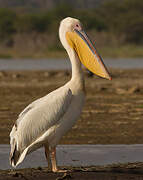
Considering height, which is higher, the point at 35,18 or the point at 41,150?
the point at 41,150

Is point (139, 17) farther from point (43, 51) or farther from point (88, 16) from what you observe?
point (43, 51)

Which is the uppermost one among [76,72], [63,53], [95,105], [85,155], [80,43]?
[80,43]

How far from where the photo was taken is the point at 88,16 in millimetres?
57156

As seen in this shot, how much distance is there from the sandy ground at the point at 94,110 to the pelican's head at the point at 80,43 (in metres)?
0.97

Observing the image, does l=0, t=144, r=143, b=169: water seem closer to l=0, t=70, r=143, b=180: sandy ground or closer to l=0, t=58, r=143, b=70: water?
l=0, t=70, r=143, b=180: sandy ground

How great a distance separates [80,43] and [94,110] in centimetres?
567

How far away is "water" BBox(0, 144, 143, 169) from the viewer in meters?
6.64

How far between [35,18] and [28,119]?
5001cm

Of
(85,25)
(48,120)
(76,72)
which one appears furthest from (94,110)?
(85,25)

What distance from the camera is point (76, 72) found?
590 centimetres

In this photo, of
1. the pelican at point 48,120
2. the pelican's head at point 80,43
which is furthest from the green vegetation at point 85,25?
the pelican at point 48,120

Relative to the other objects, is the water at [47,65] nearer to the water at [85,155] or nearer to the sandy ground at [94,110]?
the sandy ground at [94,110]

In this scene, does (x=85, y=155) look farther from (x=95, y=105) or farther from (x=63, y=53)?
(x=63, y=53)

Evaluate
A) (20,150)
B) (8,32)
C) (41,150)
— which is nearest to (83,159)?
(41,150)
